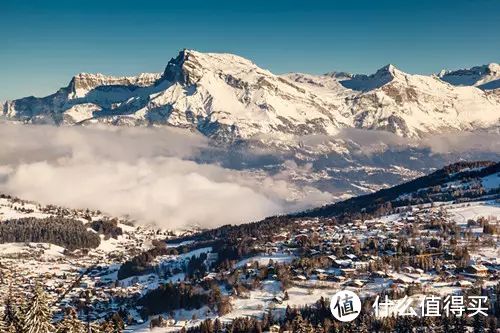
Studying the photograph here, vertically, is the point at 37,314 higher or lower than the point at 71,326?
higher

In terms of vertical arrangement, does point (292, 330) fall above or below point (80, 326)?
below

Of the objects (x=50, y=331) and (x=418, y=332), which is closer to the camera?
(x=50, y=331)

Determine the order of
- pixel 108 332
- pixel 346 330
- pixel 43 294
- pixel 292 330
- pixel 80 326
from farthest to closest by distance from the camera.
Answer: pixel 292 330, pixel 346 330, pixel 108 332, pixel 80 326, pixel 43 294

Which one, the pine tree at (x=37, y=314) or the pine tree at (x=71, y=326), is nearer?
the pine tree at (x=37, y=314)

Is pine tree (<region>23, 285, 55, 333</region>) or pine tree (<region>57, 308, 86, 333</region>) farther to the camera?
pine tree (<region>57, 308, 86, 333</region>)

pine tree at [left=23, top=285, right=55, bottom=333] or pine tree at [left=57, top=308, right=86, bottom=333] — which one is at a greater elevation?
pine tree at [left=23, top=285, right=55, bottom=333]

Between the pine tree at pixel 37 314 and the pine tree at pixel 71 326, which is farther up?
the pine tree at pixel 37 314

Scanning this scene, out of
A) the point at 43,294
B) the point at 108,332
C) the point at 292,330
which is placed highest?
the point at 43,294

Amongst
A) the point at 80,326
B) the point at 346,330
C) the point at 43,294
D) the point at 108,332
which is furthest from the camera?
the point at 346,330

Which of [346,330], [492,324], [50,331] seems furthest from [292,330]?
[50,331]

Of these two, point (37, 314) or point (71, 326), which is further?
point (71, 326)

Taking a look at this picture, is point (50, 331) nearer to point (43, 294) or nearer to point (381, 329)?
point (43, 294)
